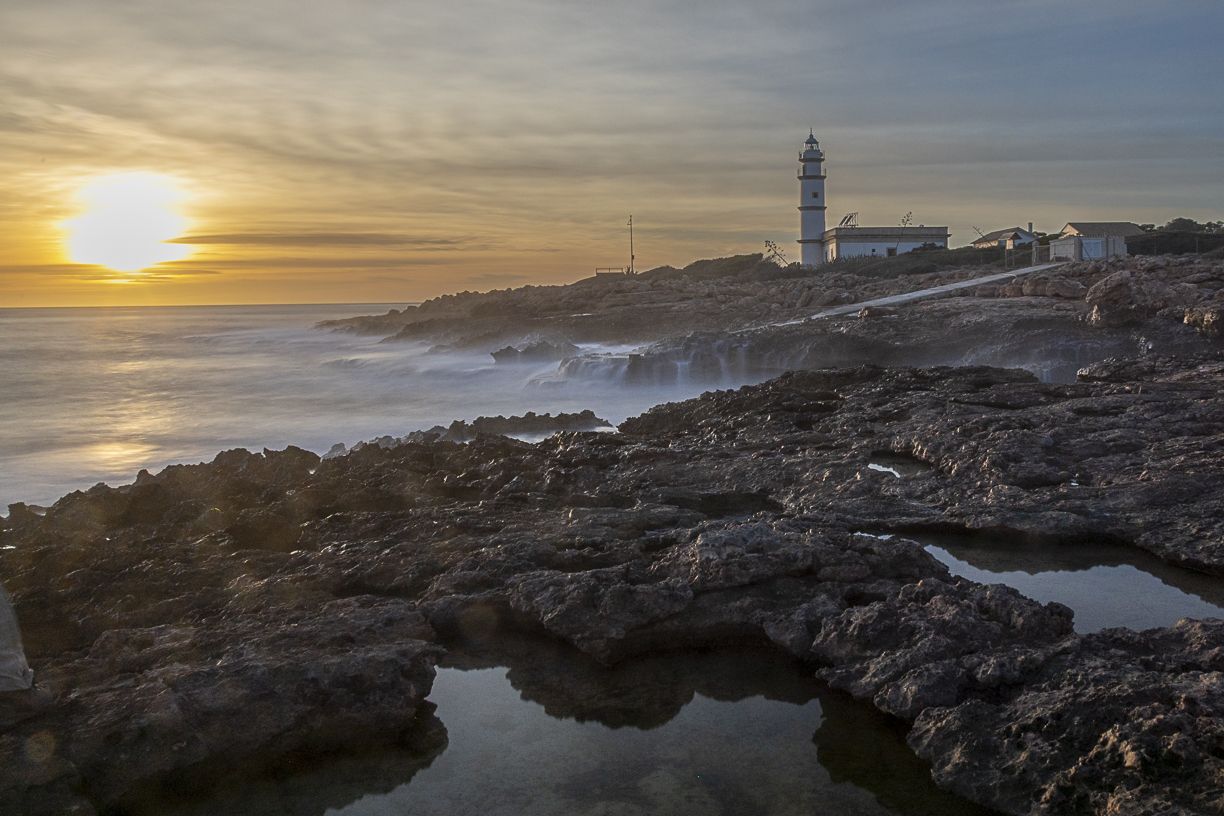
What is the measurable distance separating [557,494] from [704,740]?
3.46 metres

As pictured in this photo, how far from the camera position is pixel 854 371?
11891mm

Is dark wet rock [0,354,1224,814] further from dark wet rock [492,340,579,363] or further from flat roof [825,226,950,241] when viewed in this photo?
flat roof [825,226,950,241]

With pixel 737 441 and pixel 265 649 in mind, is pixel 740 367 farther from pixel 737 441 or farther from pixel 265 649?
pixel 265 649

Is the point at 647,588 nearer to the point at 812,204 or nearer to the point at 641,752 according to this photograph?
the point at 641,752

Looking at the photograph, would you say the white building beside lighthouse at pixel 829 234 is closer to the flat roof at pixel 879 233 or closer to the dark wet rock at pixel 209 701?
the flat roof at pixel 879 233

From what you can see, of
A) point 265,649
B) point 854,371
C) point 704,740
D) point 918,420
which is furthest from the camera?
point 854,371

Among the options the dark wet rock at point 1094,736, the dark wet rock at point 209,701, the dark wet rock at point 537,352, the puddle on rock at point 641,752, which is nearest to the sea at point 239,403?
the dark wet rock at point 537,352

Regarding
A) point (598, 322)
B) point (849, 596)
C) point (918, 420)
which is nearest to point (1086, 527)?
point (849, 596)

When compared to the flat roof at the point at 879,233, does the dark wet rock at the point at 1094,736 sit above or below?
below

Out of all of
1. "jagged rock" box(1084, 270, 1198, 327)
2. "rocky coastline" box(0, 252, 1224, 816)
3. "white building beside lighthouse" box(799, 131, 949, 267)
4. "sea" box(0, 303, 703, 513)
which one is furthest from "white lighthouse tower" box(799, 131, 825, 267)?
"rocky coastline" box(0, 252, 1224, 816)

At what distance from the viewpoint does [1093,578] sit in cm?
Result: 548

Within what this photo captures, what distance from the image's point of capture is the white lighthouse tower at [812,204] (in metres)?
53.8

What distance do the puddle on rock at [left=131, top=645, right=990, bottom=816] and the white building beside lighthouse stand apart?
162 feet

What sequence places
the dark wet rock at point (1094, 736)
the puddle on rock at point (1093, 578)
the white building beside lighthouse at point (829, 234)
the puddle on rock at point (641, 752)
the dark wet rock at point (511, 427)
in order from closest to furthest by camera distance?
the dark wet rock at point (1094, 736) → the puddle on rock at point (641, 752) → the puddle on rock at point (1093, 578) → the dark wet rock at point (511, 427) → the white building beside lighthouse at point (829, 234)
